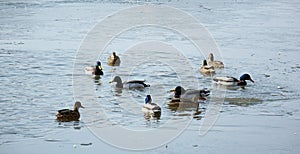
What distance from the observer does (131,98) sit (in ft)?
40.7

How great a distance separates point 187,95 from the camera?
39.0 feet

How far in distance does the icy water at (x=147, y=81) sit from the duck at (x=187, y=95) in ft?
0.67

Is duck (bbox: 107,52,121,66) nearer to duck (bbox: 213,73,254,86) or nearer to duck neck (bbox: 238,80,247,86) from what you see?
duck (bbox: 213,73,254,86)

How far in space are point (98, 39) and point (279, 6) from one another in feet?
41.8

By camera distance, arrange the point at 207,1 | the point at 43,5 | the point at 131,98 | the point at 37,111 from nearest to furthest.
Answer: the point at 37,111
the point at 131,98
the point at 43,5
the point at 207,1

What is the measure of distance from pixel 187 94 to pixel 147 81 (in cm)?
189

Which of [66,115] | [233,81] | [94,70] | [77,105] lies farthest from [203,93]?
[66,115]

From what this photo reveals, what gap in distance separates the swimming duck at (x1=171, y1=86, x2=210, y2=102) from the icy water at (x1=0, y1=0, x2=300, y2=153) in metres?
0.21

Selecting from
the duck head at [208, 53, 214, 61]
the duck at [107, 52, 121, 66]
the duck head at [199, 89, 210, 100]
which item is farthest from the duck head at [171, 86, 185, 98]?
the duck head at [208, 53, 214, 61]

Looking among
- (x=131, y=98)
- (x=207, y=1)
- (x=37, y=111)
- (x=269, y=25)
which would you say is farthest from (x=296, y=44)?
(x=207, y=1)

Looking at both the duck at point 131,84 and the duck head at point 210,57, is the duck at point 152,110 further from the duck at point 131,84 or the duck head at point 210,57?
the duck head at point 210,57

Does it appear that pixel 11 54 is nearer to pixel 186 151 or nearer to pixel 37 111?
pixel 37 111

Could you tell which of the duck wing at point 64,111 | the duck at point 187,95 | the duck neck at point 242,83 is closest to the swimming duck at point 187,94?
the duck at point 187,95

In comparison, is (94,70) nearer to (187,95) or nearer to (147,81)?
(147,81)
